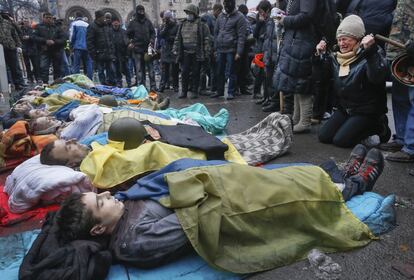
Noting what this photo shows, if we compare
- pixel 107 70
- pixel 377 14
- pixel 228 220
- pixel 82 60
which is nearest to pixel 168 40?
pixel 107 70

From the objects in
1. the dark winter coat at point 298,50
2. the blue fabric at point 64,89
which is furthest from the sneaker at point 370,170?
the blue fabric at point 64,89

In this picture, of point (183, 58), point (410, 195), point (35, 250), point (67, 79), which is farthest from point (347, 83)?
point (67, 79)

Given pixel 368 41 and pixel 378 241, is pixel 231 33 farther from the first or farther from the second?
pixel 378 241

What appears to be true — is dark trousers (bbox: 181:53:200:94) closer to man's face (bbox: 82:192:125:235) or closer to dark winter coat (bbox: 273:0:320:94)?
dark winter coat (bbox: 273:0:320:94)

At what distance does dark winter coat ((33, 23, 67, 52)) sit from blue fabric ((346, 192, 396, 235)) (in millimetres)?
9925

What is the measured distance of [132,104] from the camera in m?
6.16

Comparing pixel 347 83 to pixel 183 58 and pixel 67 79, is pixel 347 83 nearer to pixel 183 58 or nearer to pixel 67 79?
pixel 183 58

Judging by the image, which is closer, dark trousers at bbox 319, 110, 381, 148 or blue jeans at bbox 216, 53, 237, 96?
dark trousers at bbox 319, 110, 381, 148

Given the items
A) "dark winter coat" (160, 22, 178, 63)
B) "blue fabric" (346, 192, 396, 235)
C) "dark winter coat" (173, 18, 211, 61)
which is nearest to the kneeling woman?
"blue fabric" (346, 192, 396, 235)

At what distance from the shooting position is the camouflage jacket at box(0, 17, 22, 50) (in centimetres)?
968

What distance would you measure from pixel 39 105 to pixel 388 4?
5139 millimetres

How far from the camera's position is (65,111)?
17.4 feet

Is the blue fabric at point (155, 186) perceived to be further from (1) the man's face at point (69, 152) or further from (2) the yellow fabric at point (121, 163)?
(1) the man's face at point (69, 152)

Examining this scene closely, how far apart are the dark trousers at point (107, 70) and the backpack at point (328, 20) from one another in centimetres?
641
